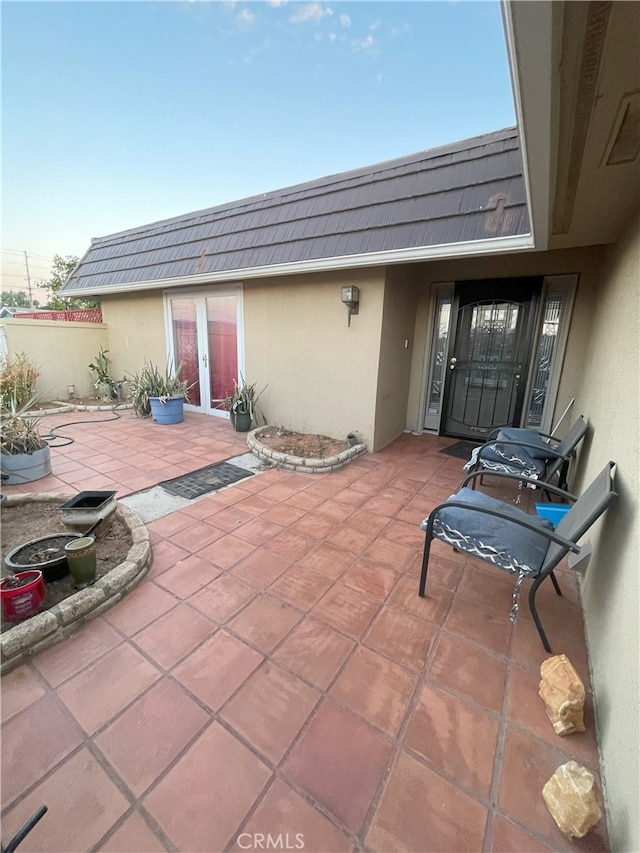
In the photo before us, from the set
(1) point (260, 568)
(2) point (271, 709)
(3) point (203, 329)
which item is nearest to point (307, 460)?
(1) point (260, 568)

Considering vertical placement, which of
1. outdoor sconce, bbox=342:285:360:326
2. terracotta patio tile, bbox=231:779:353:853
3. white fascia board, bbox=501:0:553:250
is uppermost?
white fascia board, bbox=501:0:553:250

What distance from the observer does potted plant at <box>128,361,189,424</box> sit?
5543 mm

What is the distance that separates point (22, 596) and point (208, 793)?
1.27 m

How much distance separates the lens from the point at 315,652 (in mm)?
1615

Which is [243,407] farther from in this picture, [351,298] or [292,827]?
[292,827]

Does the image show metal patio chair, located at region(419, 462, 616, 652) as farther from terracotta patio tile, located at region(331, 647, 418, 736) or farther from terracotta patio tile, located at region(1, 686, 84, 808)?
terracotta patio tile, located at region(1, 686, 84, 808)

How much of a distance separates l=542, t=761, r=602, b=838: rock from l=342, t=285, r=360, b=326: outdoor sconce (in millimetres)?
3900

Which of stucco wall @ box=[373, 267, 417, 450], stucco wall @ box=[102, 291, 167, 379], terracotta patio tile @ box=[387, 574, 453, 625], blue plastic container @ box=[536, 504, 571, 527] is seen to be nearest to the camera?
terracotta patio tile @ box=[387, 574, 453, 625]

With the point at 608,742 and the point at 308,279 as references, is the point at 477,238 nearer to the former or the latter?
the point at 308,279

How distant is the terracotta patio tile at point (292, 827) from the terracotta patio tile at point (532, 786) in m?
0.55

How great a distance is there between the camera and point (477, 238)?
3.11m

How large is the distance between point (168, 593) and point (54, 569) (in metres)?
0.66

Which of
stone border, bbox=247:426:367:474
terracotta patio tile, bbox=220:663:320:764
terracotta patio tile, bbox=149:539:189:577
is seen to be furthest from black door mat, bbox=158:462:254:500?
terracotta patio tile, bbox=220:663:320:764

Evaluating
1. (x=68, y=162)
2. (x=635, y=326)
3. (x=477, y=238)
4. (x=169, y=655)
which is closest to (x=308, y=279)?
(x=477, y=238)
